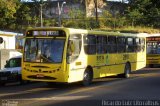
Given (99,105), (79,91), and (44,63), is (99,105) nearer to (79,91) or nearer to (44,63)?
(79,91)

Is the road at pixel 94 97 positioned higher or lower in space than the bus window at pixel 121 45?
lower

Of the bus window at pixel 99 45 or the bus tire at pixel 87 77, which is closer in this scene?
the bus tire at pixel 87 77

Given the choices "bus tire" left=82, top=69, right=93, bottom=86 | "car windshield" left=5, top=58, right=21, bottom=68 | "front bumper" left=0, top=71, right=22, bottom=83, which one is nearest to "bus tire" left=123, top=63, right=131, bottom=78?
"bus tire" left=82, top=69, right=93, bottom=86

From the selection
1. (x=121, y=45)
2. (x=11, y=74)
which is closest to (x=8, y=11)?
(x=121, y=45)

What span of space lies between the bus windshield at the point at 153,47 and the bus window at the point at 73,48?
20497 millimetres

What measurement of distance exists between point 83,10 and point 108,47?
187ft

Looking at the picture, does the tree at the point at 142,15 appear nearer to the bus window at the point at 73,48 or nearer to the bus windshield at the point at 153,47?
the bus windshield at the point at 153,47

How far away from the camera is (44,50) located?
2016 cm

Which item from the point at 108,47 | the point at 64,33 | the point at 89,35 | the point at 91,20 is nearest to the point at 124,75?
the point at 108,47

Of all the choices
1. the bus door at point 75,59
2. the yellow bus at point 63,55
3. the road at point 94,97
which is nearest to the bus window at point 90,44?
the yellow bus at point 63,55

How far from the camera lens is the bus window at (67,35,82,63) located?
65.6 ft

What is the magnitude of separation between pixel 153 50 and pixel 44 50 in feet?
72.1

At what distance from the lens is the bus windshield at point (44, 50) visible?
19891mm

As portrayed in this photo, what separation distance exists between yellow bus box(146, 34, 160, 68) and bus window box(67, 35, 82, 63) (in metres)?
20.2
